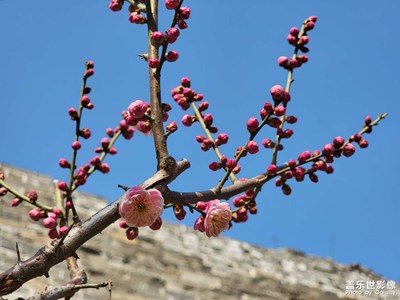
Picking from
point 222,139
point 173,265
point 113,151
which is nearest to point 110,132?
point 113,151

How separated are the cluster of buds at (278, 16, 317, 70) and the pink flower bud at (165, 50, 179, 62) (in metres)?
0.47

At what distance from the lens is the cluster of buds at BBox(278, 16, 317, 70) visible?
2.31 meters

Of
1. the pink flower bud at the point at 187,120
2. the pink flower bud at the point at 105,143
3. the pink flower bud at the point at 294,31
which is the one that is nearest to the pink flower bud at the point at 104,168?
the pink flower bud at the point at 105,143

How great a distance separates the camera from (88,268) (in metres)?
3.92

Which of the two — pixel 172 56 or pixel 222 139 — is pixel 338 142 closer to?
pixel 222 139

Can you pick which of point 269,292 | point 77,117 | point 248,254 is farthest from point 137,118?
point 248,254

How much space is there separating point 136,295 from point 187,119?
6.28 feet

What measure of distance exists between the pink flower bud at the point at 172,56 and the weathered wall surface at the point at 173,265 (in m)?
1.79

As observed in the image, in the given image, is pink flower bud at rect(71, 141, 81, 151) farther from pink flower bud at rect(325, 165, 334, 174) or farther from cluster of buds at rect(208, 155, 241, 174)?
pink flower bud at rect(325, 165, 334, 174)

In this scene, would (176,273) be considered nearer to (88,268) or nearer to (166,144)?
(88,268)

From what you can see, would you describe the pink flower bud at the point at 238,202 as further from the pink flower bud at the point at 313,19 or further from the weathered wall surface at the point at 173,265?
the weathered wall surface at the point at 173,265

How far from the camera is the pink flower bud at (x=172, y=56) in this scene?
1.98 metres

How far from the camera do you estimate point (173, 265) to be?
14.5 feet

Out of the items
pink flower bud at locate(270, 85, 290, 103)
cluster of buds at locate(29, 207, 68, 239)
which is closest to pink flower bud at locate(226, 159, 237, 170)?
pink flower bud at locate(270, 85, 290, 103)
